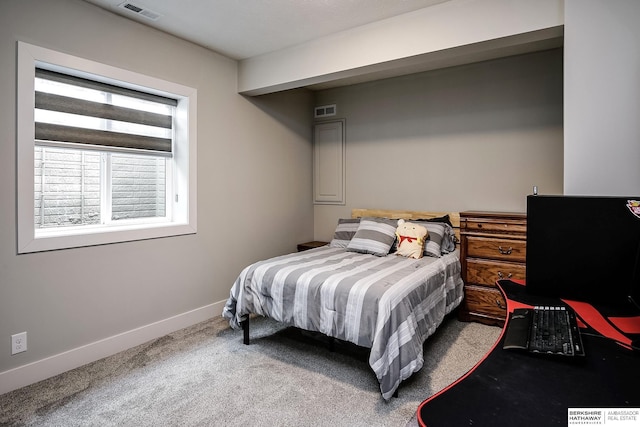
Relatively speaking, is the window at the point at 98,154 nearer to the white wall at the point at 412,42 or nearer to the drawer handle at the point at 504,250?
the white wall at the point at 412,42

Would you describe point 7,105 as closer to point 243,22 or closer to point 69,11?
point 69,11

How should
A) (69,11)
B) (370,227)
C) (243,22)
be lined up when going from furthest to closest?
(370,227) → (243,22) → (69,11)

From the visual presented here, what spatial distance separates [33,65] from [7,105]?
321 millimetres

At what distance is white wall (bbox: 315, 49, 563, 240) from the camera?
3467 millimetres

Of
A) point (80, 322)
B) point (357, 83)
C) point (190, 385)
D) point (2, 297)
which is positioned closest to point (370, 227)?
point (357, 83)

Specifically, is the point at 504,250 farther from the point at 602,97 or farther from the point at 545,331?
the point at 545,331

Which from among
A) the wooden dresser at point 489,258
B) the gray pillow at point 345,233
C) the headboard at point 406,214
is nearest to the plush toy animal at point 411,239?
the wooden dresser at point 489,258

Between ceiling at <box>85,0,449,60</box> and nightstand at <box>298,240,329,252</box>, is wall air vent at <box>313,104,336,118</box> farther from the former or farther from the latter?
nightstand at <box>298,240,329,252</box>

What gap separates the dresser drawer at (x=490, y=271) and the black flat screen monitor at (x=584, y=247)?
5.45 feet

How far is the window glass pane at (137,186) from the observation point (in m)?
3.07

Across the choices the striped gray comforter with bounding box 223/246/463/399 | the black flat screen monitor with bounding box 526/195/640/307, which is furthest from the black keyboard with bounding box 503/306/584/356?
the striped gray comforter with bounding box 223/246/463/399

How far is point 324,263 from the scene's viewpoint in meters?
3.10

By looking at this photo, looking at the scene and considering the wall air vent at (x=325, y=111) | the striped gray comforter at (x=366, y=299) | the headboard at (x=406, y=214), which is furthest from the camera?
the wall air vent at (x=325, y=111)

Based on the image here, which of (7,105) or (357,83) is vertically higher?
(357,83)
